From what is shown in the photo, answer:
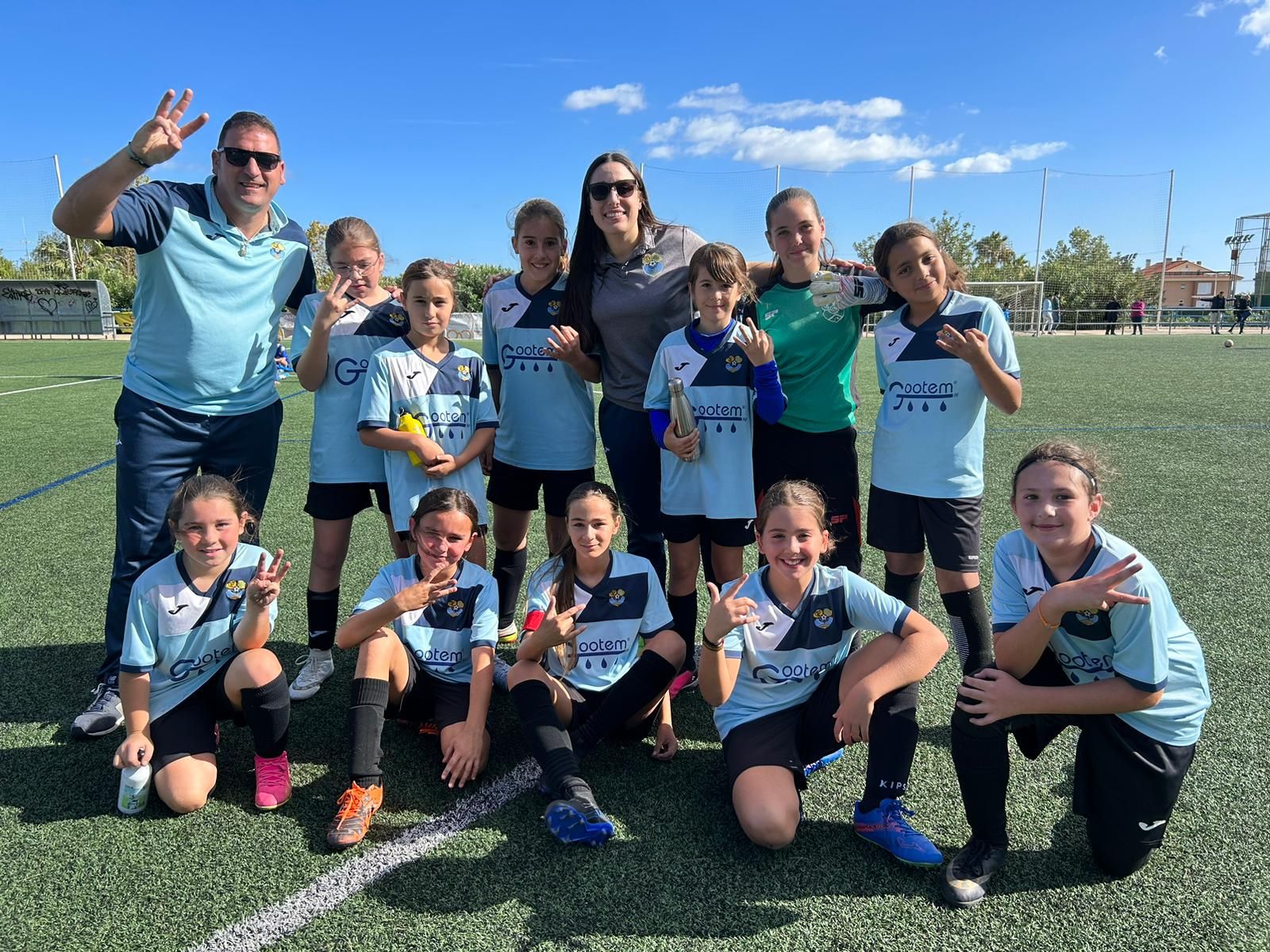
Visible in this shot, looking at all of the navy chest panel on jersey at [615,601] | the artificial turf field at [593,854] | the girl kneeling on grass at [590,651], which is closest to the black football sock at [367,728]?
the artificial turf field at [593,854]

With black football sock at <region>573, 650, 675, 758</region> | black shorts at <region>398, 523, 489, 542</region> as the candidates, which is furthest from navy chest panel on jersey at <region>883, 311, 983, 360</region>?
black shorts at <region>398, 523, 489, 542</region>

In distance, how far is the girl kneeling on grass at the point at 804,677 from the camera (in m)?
2.39

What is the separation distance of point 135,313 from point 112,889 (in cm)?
210

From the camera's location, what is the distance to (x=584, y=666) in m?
2.95

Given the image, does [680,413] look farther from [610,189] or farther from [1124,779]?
[1124,779]

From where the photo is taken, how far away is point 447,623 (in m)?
2.99

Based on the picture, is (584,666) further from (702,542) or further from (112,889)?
(112,889)

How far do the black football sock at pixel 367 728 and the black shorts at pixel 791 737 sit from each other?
1123 millimetres

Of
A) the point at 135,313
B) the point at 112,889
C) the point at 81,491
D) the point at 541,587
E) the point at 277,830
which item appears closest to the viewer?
the point at 112,889

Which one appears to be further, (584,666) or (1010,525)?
(1010,525)

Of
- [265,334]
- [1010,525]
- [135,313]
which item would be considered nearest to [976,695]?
[265,334]

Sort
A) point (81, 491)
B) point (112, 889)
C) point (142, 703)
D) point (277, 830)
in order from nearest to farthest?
point (112, 889), point (277, 830), point (142, 703), point (81, 491)

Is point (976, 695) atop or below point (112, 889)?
atop

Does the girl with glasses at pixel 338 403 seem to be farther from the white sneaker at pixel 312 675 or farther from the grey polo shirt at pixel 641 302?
the grey polo shirt at pixel 641 302
